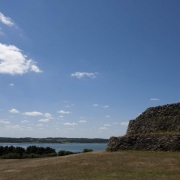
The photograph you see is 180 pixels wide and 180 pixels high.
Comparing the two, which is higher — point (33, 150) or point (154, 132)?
point (154, 132)

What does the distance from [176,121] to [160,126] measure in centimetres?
140

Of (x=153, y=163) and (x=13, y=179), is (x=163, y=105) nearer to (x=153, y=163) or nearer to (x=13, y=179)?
(x=153, y=163)

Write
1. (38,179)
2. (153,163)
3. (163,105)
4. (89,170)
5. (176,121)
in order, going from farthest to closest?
1. (163,105)
2. (176,121)
3. (153,163)
4. (89,170)
5. (38,179)

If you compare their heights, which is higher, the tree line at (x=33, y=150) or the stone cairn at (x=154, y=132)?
the stone cairn at (x=154, y=132)

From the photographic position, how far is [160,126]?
19641 mm

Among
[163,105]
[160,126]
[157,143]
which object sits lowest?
[157,143]

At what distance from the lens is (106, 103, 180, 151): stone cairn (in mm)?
16375

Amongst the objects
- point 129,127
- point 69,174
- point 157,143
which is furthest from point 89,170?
point 129,127

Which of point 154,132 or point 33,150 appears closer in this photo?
point 154,132

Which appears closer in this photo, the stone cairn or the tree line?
the stone cairn

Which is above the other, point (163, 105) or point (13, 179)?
point (163, 105)

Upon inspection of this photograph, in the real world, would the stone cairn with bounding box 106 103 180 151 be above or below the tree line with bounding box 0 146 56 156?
→ above

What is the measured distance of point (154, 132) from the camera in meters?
19.4

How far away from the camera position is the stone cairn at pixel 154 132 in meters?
16.4
